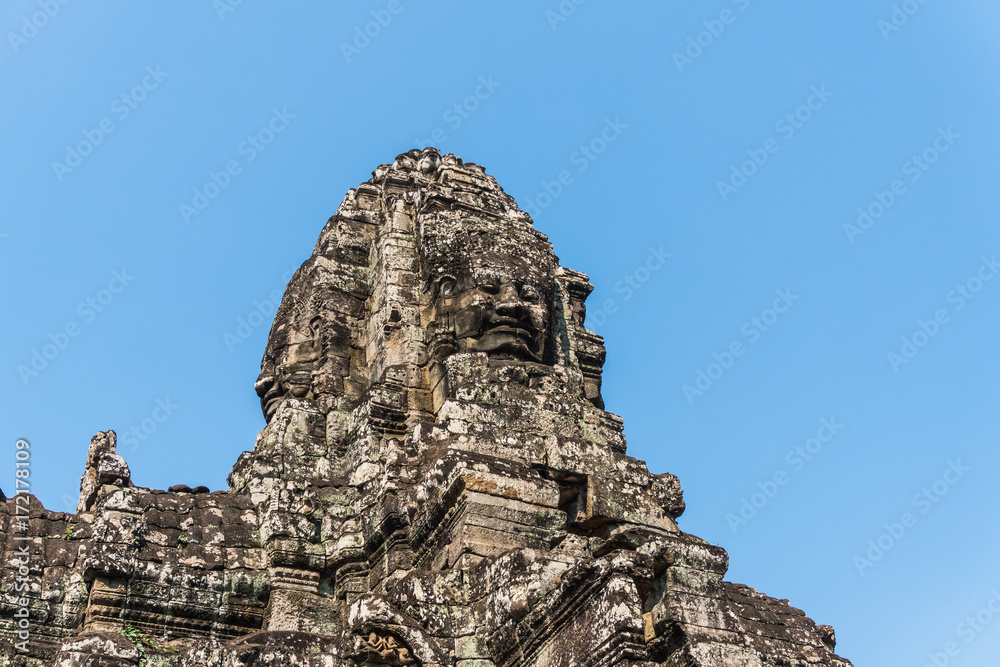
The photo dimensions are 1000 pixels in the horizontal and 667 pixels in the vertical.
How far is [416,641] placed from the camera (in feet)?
30.2

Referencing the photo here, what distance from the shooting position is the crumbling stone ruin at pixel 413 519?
8.95 metres

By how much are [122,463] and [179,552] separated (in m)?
1.47

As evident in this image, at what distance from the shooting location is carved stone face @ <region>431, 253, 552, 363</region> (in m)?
14.0

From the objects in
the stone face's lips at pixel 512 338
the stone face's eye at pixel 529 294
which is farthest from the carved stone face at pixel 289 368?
the stone face's eye at pixel 529 294

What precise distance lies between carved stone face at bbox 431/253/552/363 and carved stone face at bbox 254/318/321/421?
2.02m

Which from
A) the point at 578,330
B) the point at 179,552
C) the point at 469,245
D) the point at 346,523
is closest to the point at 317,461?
the point at 346,523

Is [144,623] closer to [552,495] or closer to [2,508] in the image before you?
[2,508]

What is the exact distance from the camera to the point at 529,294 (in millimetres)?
14375

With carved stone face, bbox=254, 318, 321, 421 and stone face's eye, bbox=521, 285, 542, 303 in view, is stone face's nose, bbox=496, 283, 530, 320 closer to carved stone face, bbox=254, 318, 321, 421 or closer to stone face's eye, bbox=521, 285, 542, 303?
stone face's eye, bbox=521, 285, 542, 303

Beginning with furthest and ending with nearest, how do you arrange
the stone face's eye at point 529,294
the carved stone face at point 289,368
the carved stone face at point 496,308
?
the carved stone face at point 289,368 < the stone face's eye at point 529,294 < the carved stone face at point 496,308

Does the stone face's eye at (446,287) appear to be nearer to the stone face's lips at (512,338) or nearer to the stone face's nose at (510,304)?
the stone face's nose at (510,304)

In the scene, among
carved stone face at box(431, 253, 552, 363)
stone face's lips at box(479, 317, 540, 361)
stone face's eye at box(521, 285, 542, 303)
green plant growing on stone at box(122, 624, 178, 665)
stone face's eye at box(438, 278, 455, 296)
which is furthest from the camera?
stone face's eye at box(438, 278, 455, 296)

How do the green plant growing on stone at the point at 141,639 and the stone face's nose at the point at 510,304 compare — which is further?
the stone face's nose at the point at 510,304

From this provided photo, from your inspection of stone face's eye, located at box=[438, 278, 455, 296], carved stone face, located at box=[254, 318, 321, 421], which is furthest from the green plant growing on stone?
stone face's eye, located at box=[438, 278, 455, 296]
